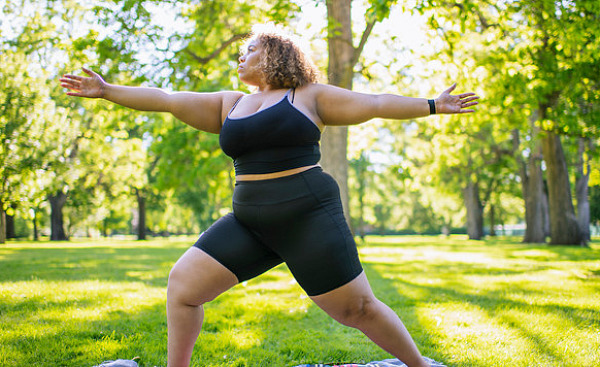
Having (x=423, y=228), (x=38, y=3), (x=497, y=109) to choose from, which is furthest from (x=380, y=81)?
(x=423, y=228)

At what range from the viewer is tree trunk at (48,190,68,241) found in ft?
108

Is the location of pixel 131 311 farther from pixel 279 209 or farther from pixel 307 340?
pixel 279 209

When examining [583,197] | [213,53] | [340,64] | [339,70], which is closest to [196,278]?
[339,70]

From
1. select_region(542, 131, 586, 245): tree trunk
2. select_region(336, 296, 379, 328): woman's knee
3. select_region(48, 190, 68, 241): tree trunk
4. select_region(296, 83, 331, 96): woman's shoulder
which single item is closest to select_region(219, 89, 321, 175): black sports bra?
select_region(296, 83, 331, 96): woman's shoulder

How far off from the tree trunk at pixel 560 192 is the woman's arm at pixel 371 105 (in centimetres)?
1696

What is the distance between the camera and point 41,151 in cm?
1920

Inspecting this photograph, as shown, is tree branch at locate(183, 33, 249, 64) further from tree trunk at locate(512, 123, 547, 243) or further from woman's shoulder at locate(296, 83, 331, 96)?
tree trunk at locate(512, 123, 547, 243)

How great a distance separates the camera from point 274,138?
95.7 inches

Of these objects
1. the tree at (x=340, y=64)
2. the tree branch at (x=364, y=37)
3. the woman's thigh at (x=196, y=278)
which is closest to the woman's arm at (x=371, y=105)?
the woman's thigh at (x=196, y=278)

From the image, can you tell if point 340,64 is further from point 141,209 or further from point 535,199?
point 141,209

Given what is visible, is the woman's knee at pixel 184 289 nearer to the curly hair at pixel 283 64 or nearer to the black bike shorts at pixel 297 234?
the black bike shorts at pixel 297 234

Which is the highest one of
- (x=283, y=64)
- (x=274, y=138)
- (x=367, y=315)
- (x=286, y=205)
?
(x=283, y=64)

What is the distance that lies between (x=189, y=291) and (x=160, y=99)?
115 centimetres

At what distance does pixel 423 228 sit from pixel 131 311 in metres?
62.2
